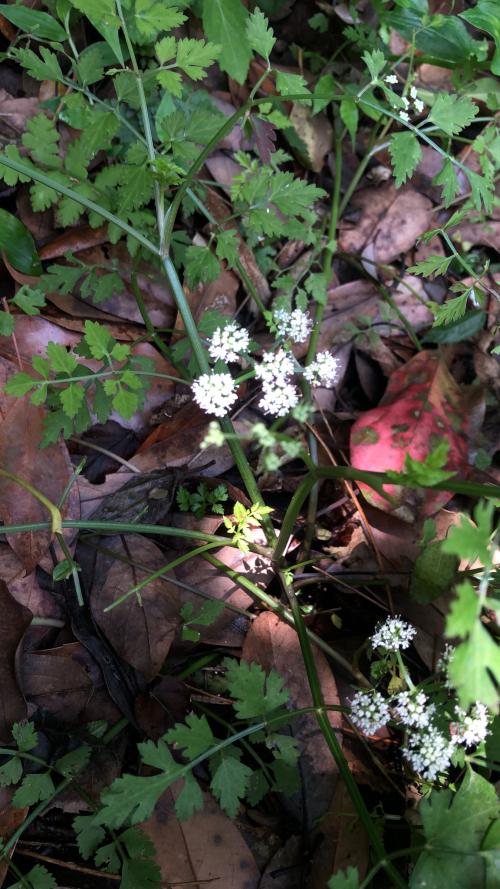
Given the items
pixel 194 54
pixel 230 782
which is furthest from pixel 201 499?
pixel 194 54

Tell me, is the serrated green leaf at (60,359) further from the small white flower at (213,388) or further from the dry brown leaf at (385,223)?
the dry brown leaf at (385,223)

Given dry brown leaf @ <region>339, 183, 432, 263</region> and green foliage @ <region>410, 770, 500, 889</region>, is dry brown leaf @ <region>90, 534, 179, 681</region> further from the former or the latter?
dry brown leaf @ <region>339, 183, 432, 263</region>

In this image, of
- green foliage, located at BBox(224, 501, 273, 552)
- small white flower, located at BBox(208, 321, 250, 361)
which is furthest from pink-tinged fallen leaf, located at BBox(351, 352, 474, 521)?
small white flower, located at BBox(208, 321, 250, 361)

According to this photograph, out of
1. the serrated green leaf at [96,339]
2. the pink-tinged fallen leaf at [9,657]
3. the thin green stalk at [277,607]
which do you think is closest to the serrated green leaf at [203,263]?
the serrated green leaf at [96,339]

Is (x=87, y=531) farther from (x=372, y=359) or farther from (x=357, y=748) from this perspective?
(x=372, y=359)

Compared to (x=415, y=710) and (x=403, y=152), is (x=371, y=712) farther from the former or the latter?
(x=403, y=152)

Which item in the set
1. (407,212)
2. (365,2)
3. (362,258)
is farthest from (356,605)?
(365,2)
